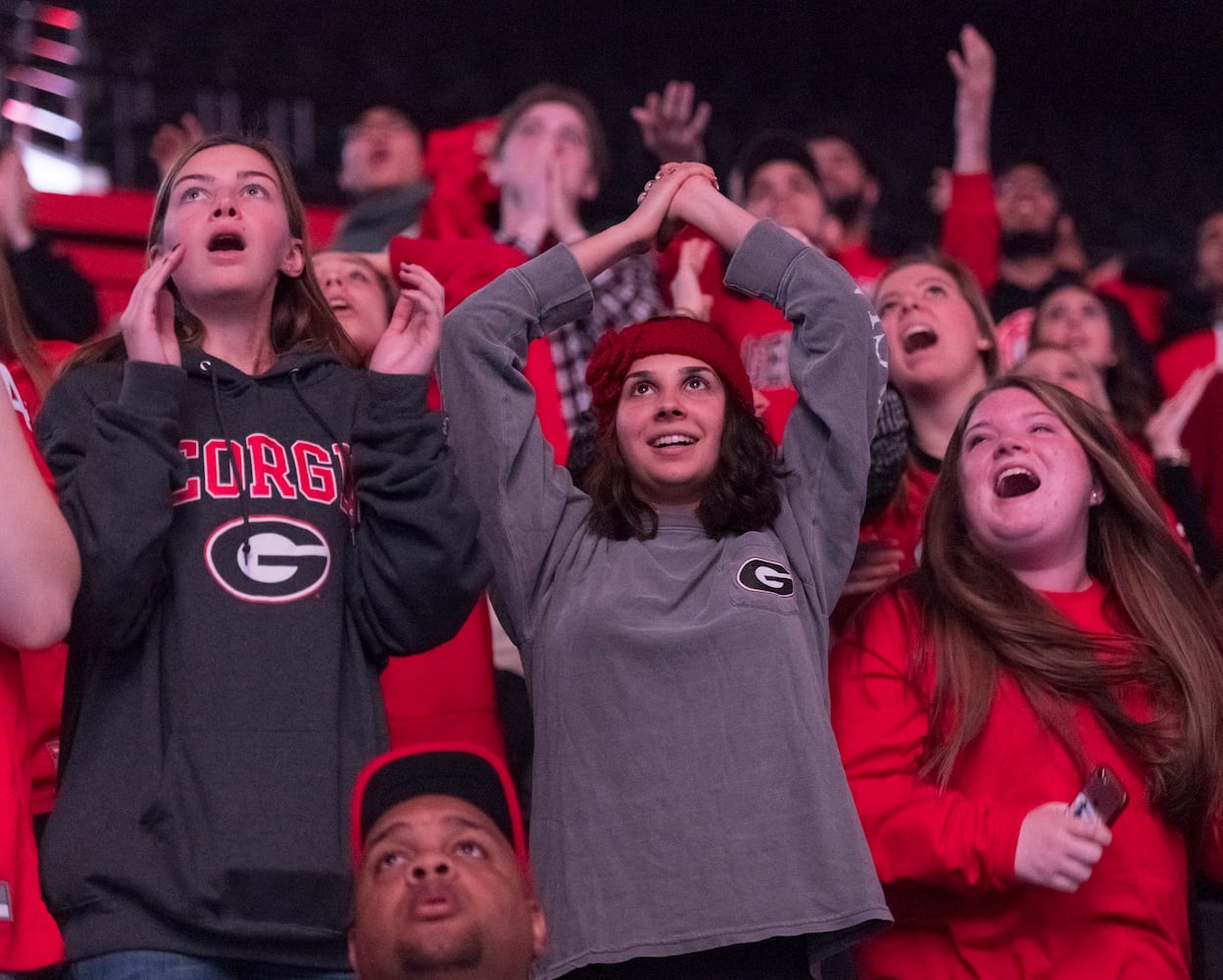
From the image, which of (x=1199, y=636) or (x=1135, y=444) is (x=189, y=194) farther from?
(x=1135, y=444)

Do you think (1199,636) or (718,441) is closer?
(718,441)

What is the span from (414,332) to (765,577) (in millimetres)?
603

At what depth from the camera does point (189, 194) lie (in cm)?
286

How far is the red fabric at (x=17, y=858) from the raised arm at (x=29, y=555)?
93 millimetres

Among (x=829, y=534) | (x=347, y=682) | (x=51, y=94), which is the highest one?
(x=51, y=94)

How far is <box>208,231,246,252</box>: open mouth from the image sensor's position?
2.79m

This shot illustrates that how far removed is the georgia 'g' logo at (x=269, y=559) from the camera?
2.49 metres

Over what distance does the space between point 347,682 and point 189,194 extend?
2.69ft

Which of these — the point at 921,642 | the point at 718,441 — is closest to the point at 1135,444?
the point at 921,642

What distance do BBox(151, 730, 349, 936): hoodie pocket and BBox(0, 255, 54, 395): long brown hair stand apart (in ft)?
2.99

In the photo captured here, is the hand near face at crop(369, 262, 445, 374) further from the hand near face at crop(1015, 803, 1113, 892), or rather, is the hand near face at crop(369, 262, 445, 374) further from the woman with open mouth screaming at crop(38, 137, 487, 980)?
the hand near face at crop(1015, 803, 1113, 892)

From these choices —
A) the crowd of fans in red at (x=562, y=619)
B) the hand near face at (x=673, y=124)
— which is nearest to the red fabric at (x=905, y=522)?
the crowd of fans in red at (x=562, y=619)

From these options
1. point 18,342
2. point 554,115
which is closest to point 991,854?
point 18,342

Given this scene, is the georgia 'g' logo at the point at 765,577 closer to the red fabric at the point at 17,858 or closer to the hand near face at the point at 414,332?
the hand near face at the point at 414,332
